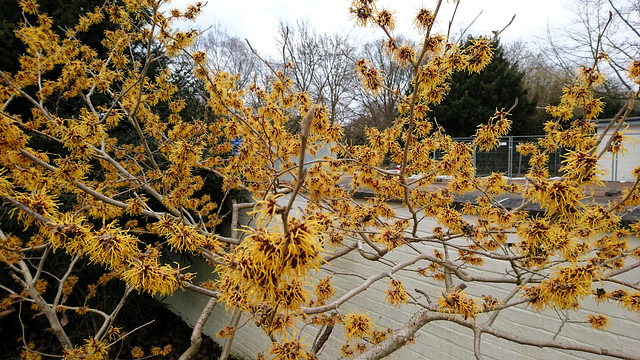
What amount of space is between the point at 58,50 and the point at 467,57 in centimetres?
405

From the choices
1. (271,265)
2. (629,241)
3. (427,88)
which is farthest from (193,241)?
(629,241)

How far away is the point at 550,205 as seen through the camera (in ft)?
3.98

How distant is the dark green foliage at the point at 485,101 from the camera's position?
12.9 metres

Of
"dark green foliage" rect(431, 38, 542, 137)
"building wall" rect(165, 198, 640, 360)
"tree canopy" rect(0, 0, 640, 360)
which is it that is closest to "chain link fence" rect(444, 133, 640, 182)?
"building wall" rect(165, 198, 640, 360)

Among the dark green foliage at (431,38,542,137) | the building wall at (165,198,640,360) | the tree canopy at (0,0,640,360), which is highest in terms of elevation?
the dark green foliage at (431,38,542,137)

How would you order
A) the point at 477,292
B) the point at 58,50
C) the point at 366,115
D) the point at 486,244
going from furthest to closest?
the point at 366,115
the point at 58,50
the point at 477,292
the point at 486,244

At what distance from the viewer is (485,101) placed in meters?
13.4

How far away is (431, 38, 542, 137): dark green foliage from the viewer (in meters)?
12.9

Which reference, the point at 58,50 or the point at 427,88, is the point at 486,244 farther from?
the point at 58,50

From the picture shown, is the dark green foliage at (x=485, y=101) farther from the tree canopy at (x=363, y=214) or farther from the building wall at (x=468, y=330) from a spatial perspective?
the tree canopy at (x=363, y=214)

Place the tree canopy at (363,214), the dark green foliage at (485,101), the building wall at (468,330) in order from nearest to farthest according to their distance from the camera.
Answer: the tree canopy at (363,214)
the building wall at (468,330)
the dark green foliage at (485,101)

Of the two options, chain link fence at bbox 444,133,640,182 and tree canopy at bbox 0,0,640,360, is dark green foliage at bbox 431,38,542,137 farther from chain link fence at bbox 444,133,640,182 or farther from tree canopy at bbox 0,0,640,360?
tree canopy at bbox 0,0,640,360

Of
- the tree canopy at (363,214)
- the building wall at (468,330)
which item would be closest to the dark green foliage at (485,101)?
the building wall at (468,330)

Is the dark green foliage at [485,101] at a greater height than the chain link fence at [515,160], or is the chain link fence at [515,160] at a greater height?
the dark green foliage at [485,101]
